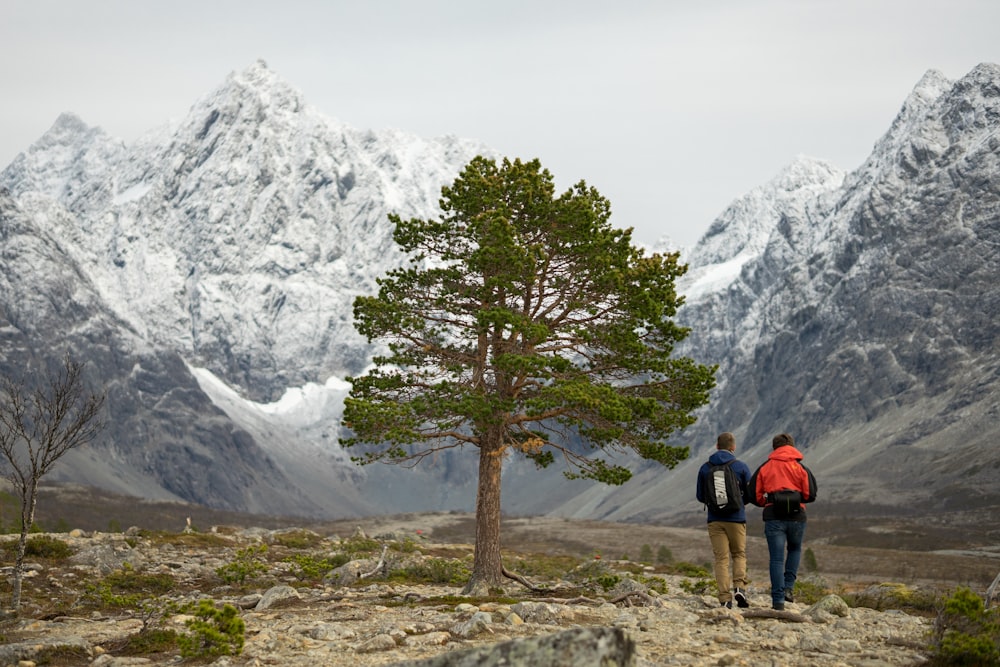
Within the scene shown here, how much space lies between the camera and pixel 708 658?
13.1m

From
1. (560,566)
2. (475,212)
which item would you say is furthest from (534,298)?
(560,566)

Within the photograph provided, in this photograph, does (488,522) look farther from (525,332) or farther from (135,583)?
(135,583)

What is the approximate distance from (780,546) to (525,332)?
370 inches

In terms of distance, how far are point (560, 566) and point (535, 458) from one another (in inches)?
874

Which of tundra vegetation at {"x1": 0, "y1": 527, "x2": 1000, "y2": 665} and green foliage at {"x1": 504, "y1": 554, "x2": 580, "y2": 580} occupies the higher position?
tundra vegetation at {"x1": 0, "y1": 527, "x2": 1000, "y2": 665}

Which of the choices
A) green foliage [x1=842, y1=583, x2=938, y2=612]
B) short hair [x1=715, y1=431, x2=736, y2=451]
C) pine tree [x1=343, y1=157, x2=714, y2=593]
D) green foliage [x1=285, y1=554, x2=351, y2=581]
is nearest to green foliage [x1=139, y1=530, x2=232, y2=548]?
green foliage [x1=285, y1=554, x2=351, y2=581]

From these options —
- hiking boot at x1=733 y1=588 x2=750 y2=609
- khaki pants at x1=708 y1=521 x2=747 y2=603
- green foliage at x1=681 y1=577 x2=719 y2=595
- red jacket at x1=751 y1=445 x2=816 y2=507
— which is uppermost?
red jacket at x1=751 y1=445 x2=816 y2=507

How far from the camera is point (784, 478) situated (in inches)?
713

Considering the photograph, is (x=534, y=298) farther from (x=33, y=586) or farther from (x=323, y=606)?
(x=33, y=586)

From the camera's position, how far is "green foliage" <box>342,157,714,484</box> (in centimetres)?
2522

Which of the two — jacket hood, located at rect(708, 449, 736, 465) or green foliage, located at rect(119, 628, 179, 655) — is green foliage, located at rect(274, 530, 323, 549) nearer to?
green foliage, located at rect(119, 628, 179, 655)

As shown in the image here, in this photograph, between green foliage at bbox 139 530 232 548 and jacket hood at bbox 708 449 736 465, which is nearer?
jacket hood at bbox 708 449 736 465

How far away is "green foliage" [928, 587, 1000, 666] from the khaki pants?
16.7 feet

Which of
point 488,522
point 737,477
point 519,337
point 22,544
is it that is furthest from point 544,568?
point 737,477
